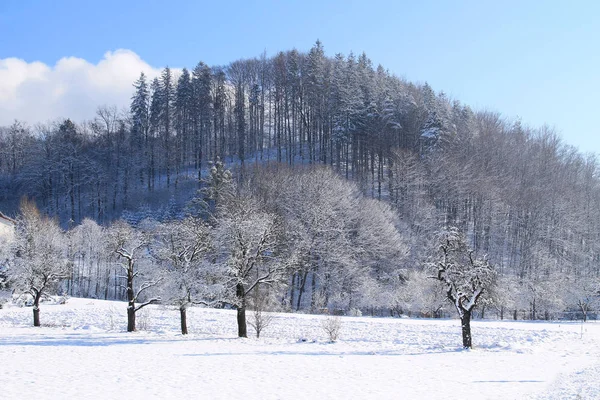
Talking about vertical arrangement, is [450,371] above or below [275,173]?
below

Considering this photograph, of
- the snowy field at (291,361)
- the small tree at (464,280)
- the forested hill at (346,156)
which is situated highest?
the forested hill at (346,156)

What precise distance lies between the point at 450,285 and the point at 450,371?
771 centimetres

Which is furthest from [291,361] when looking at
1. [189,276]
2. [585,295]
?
[585,295]

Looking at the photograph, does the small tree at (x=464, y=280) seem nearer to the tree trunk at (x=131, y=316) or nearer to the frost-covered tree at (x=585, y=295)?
the tree trunk at (x=131, y=316)

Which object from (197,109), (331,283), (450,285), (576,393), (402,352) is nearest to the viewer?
(576,393)

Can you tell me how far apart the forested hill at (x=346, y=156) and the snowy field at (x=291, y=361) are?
25.4 m

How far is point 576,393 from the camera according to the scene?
1503 centimetres

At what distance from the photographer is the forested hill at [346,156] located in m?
63.2

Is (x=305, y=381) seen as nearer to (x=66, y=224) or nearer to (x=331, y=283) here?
(x=331, y=283)

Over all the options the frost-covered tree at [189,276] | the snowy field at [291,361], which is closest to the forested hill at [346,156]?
the snowy field at [291,361]

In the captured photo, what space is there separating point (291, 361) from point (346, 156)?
5195 cm

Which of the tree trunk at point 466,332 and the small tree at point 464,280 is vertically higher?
the small tree at point 464,280

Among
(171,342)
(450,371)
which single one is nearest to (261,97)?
(171,342)

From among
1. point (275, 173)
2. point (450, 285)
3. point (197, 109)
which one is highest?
point (197, 109)
